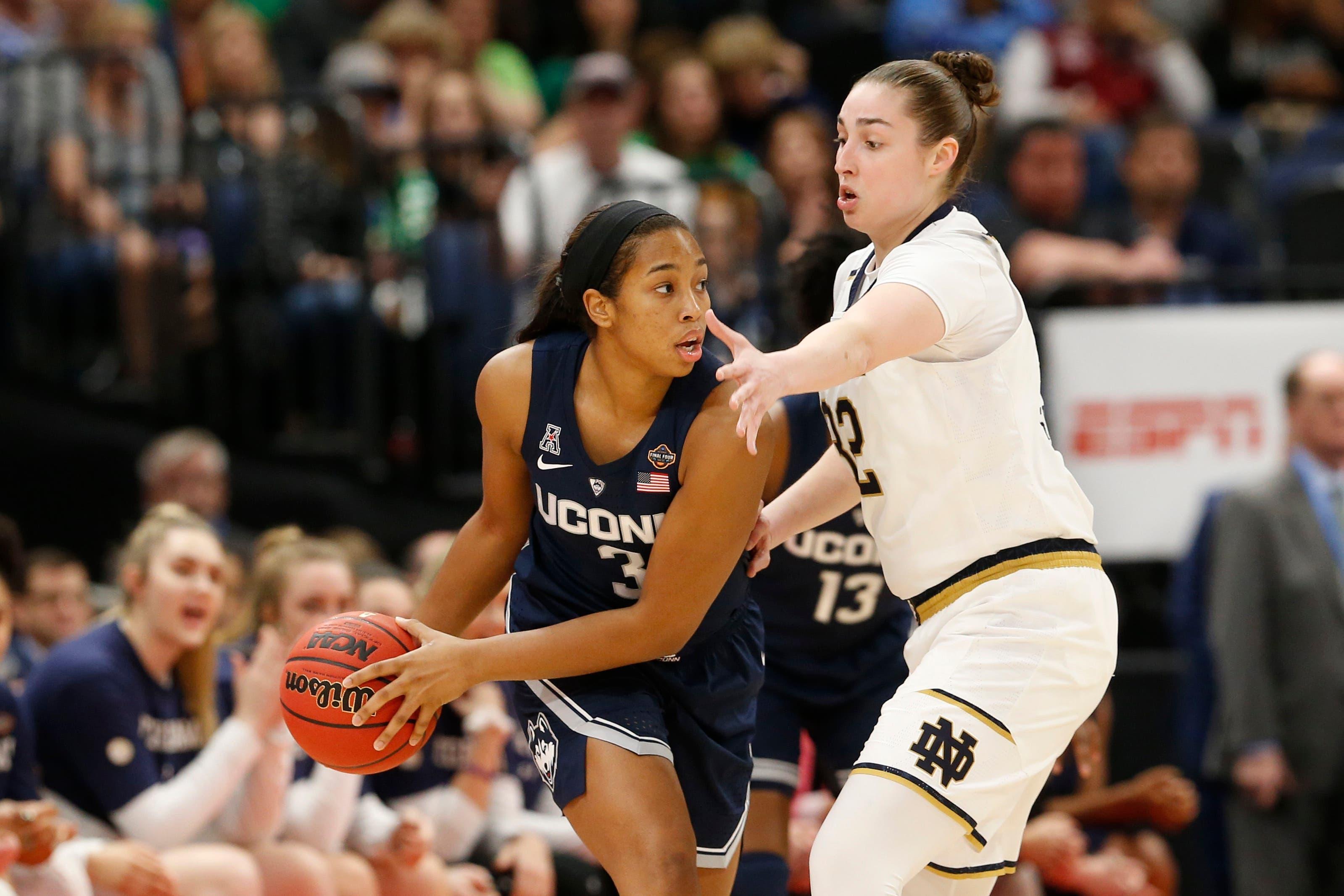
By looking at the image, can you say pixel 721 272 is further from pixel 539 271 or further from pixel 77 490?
pixel 539 271

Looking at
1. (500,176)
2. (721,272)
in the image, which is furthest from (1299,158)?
(500,176)

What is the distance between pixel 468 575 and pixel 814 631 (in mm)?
1101

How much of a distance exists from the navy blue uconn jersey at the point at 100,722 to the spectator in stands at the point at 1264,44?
24.0ft

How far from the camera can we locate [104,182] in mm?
7562

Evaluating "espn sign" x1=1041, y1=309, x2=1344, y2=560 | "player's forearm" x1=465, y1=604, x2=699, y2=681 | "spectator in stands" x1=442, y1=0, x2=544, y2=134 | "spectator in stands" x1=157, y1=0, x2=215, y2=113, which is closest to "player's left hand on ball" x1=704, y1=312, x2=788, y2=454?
"player's forearm" x1=465, y1=604, x2=699, y2=681

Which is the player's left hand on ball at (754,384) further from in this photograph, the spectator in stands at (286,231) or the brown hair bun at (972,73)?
the spectator in stands at (286,231)

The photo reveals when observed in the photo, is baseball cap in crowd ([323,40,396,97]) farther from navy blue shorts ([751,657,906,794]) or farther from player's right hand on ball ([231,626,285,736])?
navy blue shorts ([751,657,906,794])

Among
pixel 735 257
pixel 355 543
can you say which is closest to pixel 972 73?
pixel 355 543

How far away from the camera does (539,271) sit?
3.72m

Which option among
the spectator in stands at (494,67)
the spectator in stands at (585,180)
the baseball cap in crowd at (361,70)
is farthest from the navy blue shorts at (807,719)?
the spectator in stands at (494,67)

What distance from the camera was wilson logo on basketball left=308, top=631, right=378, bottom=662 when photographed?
3.40 m

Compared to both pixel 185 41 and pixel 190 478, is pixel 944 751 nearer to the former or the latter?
pixel 190 478

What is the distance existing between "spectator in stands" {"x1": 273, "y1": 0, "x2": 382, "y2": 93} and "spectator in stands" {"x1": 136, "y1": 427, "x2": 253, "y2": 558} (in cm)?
306

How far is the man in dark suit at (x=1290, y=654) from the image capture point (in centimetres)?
665
